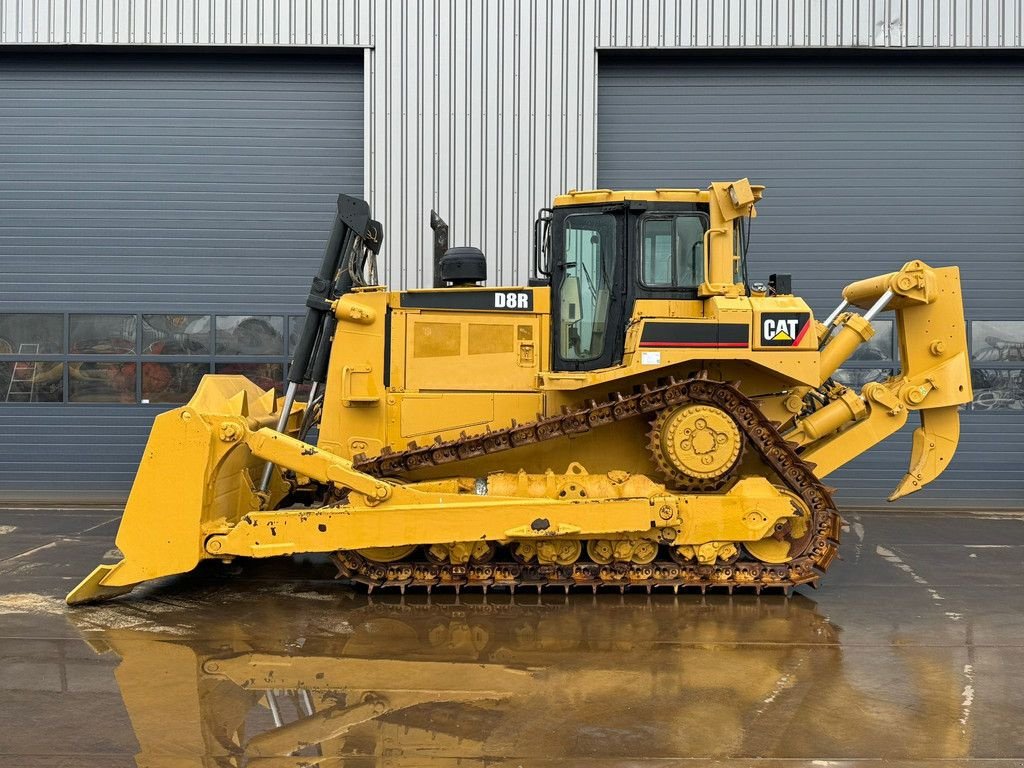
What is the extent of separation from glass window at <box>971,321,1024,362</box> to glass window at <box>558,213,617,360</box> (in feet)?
25.9

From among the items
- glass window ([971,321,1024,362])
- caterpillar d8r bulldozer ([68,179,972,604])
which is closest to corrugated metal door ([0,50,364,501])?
caterpillar d8r bulldozer ([68,179,972,604])

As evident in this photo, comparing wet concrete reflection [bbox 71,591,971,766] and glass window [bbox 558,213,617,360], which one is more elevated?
glass window [bbox 558,213,617,360]

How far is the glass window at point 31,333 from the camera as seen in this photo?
13852 millimetres

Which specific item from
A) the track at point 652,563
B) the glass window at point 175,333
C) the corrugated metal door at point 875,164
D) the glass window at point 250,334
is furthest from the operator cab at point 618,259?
the glass window at point 175,333

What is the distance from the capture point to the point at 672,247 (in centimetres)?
820

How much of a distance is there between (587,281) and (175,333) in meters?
7.77

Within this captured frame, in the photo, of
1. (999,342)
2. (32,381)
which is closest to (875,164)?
(999,342)

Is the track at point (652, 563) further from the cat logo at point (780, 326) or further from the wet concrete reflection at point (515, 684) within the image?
the cat logo at point (780, 326)

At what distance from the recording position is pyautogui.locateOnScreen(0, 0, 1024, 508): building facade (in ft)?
44.1

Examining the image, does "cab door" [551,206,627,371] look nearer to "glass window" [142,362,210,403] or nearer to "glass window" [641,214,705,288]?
"glass window" [641,214,705,288]

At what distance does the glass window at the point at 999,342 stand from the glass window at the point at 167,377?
10.9 metres

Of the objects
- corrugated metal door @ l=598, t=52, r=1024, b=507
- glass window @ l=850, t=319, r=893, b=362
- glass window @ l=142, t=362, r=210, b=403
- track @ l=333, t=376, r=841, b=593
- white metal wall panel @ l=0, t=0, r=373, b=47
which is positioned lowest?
track @ l=333, t=376, r=841, b=593

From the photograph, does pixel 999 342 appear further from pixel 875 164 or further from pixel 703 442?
pixel 703 442

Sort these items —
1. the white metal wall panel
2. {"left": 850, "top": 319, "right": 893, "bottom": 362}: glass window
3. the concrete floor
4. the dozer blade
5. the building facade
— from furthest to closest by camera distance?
{"left": 850, "top": 319, "right": 893, "bottom": 362}: glass window → the building facade → the white metal wall panel → the dozer blade → the concrete floor
